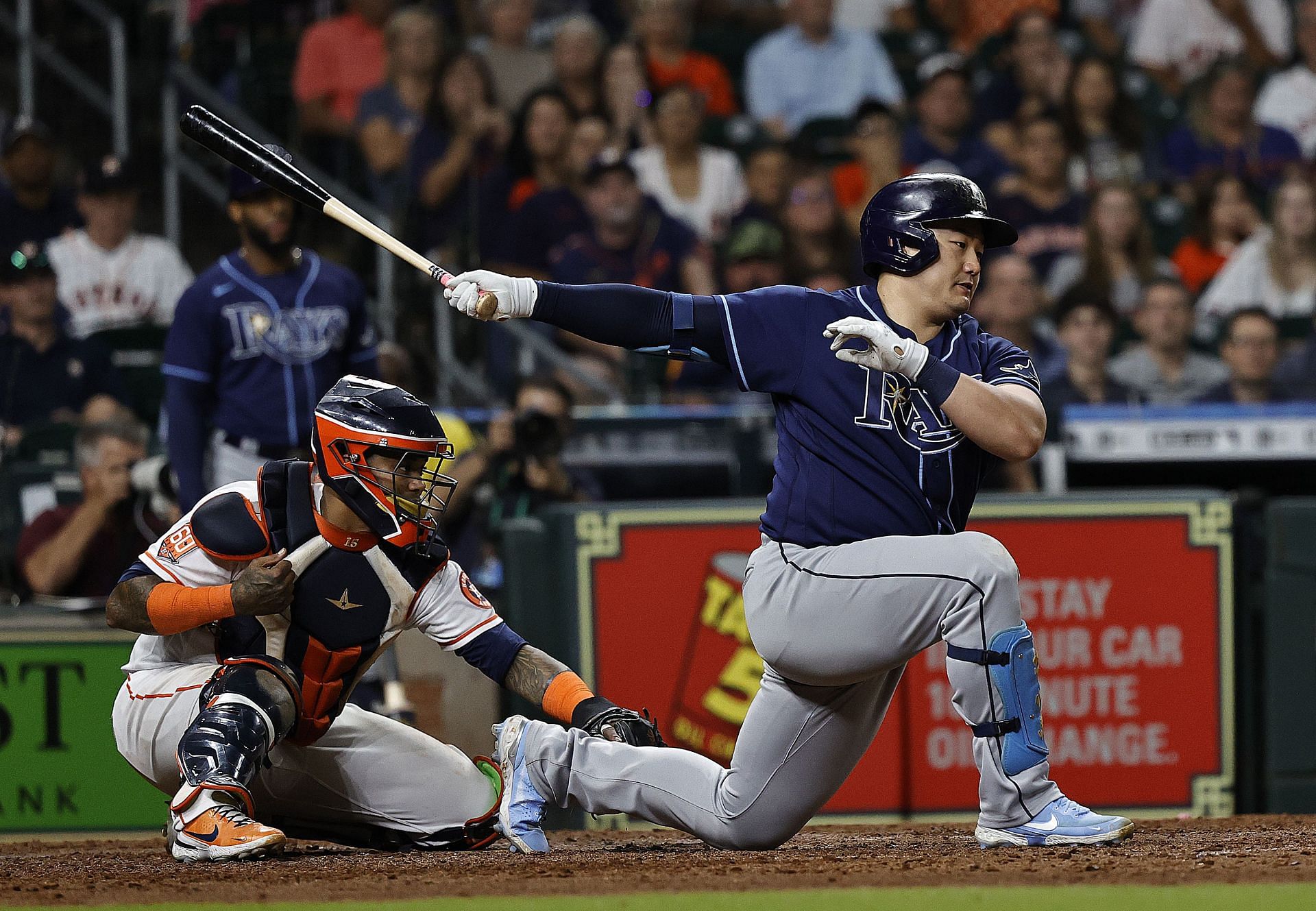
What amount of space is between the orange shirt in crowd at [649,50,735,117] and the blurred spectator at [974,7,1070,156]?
4.56 feet

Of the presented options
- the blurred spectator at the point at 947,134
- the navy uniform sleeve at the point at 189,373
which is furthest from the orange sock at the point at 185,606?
the blurred spectator at the point at 947,134

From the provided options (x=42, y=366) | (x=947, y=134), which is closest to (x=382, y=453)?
(x=42, y=366)

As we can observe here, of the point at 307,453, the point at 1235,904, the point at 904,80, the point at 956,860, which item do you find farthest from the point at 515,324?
the point at 1235,904

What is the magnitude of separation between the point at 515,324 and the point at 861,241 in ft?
13.2

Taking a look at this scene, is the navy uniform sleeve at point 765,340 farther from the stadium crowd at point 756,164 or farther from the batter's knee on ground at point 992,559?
the stadium crowd at point 756,164

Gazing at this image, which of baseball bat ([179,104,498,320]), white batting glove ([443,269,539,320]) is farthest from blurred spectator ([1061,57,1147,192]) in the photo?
white batting glove ([443,269,539,320])

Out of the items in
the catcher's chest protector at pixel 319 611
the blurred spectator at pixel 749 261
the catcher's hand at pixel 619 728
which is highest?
the blurred spectator at pixel 749 261

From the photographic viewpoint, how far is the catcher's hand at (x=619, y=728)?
3.95 meters

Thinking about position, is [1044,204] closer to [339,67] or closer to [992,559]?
[339,67]

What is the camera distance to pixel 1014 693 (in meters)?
3.44

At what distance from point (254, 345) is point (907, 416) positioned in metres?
2.48

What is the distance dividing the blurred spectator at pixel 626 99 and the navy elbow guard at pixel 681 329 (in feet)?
17.1

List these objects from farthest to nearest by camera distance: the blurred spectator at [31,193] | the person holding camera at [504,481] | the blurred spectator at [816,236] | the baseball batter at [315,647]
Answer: the blurred spectator at [816,236] → the blurred spectator at [31,193] → the person holding camera at [504,481] → the baseball batter at [315,647]

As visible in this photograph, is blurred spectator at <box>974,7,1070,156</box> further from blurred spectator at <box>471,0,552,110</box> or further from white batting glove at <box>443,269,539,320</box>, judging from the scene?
white batting glove at <box>443,269,539,320</box>
